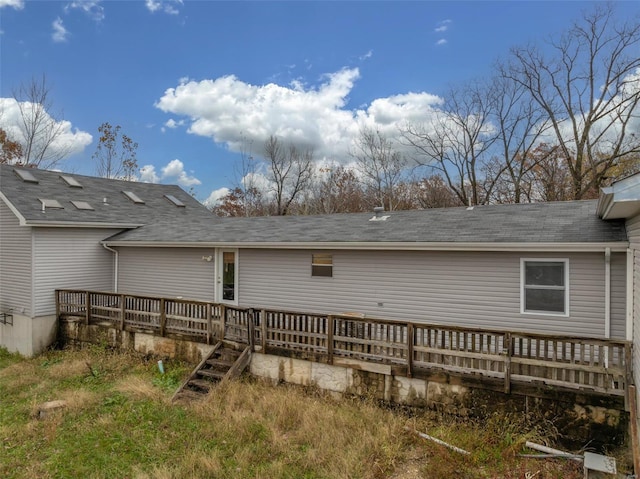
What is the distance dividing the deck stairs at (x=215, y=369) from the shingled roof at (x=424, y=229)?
9.05ft

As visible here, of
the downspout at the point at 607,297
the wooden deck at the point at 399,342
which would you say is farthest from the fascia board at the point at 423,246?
the wooden deck at the point at 399,342

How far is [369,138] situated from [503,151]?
9.09 metres

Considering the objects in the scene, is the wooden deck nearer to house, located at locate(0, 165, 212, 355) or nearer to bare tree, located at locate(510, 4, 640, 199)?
house, located at locate(0, 165, 212, 355)

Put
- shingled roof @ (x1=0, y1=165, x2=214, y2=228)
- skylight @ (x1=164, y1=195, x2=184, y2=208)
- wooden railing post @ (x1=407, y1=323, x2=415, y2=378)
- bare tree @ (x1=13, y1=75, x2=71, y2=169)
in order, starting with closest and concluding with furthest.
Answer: wooden railing post @ (x1=407, y1=323, x2=415, y2=378) → shingled roof @ (x1=0, y1=165, x2=214, y2=228) → skylight @ (x1=164, y1=195, x2=184, y2=208) → bare tree @ (x1=13, y1=75, x2=71, y2=169)

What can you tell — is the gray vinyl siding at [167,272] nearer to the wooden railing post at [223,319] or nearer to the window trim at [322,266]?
the wooden railing post at [223,319]

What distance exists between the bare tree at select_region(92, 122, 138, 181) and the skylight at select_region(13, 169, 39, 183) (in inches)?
622

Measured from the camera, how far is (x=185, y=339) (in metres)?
9.34

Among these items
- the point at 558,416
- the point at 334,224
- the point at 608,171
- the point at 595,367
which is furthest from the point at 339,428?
the point at 608,171

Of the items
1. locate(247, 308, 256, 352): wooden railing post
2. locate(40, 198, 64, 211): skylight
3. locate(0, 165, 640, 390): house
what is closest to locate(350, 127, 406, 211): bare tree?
locate(0, 165, 640, 390): house

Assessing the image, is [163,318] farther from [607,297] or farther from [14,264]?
[607,297]

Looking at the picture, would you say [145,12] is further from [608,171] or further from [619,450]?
[608,171]

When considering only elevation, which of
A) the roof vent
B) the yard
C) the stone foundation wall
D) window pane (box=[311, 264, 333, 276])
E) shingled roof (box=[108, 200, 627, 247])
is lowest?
the yard

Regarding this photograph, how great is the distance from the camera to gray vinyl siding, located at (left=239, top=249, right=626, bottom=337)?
692 cm

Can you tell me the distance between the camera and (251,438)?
601 cm
